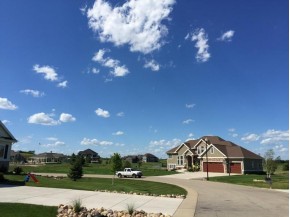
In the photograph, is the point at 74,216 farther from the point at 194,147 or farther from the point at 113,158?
the point at 194,147

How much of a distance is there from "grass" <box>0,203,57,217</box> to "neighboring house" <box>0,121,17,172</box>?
81.4 feet

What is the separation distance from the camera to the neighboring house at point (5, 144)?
37500mm

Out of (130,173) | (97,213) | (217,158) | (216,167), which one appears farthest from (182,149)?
(97,213)

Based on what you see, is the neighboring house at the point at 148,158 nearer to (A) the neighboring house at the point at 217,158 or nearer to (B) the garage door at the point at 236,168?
(A) the neighboring house at the point at 217,158

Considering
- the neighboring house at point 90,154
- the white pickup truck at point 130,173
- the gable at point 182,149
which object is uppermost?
the neighboring house at point 90,154

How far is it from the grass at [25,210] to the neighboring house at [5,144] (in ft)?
81.4

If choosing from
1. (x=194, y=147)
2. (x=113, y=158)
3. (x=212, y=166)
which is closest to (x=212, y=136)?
(x=194, y=147)

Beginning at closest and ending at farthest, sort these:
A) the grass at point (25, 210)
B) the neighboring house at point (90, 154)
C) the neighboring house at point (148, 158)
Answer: the grass at point (25, 210) < the neighboring house at point (90, 154) < the neighboring house at point (148, 158)

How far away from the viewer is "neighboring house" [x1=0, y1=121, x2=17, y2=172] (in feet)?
123

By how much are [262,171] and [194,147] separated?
14.5 meters

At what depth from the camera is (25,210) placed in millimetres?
13352

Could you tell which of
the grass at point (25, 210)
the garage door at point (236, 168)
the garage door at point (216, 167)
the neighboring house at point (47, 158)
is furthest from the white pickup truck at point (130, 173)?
the neighboring house at point (47, 158)

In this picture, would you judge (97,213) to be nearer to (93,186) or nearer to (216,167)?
(93,186)

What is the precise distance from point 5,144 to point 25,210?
2789 cm
